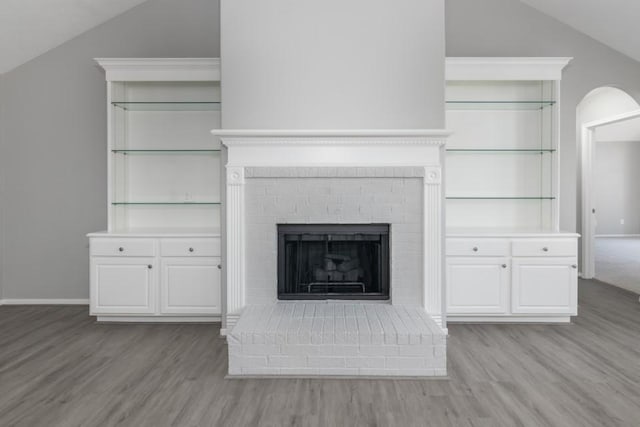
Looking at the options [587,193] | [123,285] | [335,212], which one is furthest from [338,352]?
[587,193]

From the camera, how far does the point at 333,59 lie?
315cm

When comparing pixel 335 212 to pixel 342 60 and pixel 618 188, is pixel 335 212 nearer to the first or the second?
pixel 342 60

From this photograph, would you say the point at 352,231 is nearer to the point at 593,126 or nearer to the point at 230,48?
the point at 230,48

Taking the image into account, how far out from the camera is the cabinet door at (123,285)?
3.55 m

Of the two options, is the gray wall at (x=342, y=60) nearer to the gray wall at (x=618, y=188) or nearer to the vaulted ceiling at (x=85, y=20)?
the vaulted ceiling at (x=85, y=20)

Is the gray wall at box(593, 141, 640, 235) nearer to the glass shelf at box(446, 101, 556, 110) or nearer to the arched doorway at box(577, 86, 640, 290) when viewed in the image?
the arched doorway at box(577, 86, 640, 290)

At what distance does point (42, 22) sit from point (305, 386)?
3814mm

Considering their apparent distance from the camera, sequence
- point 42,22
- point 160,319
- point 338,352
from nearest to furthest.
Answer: point 338,352, point 160,319, point 42,22

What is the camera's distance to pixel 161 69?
3711 millimetres

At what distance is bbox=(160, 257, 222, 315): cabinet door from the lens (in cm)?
354

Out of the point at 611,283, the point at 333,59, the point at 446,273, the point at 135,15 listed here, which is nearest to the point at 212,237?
the point at 333,59

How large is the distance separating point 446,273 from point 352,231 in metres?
0.91

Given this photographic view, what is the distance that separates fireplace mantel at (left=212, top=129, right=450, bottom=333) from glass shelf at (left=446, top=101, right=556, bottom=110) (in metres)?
1.02

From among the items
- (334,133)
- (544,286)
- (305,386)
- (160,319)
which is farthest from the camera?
(160,319)
